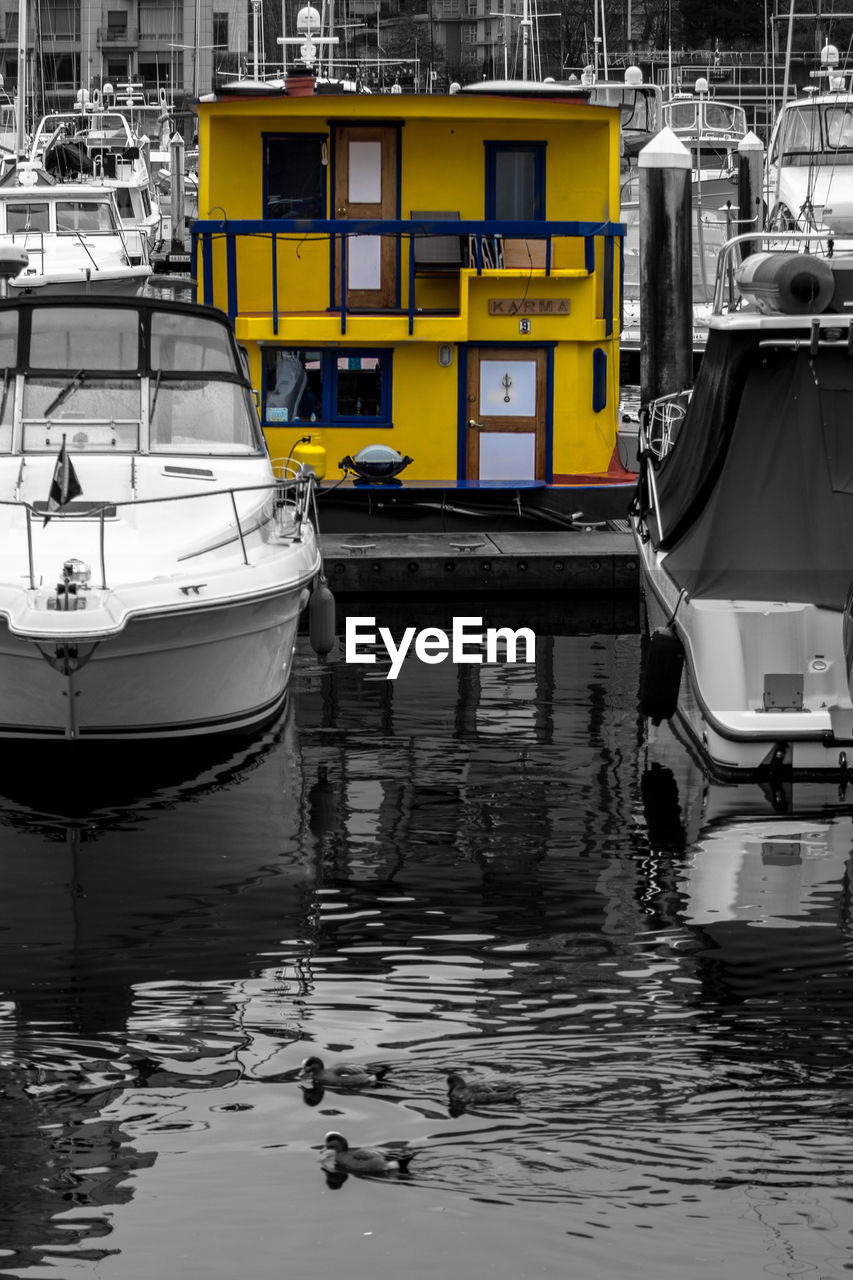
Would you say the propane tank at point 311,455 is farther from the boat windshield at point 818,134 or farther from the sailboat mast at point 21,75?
the sailboat mast at point 21,75

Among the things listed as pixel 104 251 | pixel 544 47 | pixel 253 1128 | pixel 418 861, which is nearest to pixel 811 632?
pixel 418 861

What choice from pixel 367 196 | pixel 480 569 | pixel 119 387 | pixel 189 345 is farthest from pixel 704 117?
pixel 119 387

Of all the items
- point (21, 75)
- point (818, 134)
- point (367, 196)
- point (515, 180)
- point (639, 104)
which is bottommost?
point (367, 196)

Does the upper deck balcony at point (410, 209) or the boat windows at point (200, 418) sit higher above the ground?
the upper deck balcony at point (410, 209)

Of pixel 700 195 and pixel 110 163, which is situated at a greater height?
pixel 110 163

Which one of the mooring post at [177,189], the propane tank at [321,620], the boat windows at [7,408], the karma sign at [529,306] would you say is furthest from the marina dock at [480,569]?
the mooring post at [177,189]

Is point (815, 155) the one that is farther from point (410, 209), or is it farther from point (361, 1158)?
point (361, 1158)

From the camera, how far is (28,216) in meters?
28.9

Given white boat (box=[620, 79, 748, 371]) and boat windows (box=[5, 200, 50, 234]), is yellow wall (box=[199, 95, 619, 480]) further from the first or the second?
boat windows (box=[5, 200, 50, 234])

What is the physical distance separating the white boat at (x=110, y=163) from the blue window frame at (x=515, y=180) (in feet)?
50.0

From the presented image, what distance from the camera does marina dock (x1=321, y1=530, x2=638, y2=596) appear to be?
54.6ft

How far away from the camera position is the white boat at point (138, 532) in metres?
10.7

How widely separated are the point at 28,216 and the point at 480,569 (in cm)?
1523

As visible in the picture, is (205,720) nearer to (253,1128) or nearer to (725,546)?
(725,546)
